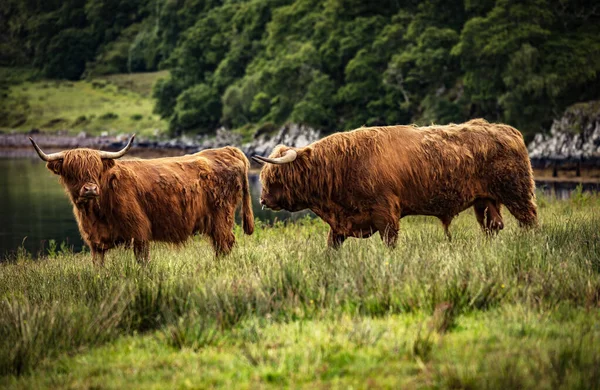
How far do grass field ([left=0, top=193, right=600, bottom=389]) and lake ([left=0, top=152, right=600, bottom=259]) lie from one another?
20.3 feet

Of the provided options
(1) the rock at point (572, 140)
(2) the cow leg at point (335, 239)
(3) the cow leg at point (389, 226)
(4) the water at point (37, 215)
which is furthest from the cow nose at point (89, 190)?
(1) the rock at point (572, 140)

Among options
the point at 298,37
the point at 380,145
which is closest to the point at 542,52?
the point at 298,37

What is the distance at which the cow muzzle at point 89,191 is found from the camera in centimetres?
776

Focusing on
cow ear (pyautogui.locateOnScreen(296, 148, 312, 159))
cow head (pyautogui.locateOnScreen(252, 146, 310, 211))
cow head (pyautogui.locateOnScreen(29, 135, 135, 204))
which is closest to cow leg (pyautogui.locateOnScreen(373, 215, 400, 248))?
cow head (pyautogui.locateOnScreen(252, 146, 310, 211))

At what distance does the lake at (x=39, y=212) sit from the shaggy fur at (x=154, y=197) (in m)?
3.44

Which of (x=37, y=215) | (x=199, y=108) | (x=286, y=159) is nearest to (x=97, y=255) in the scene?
(x=286, y=159)

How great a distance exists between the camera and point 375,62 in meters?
53.3

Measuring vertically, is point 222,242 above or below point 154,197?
below

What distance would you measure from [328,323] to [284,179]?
11.8 feet

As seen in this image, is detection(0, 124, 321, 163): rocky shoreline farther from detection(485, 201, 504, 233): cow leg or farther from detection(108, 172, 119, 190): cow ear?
detection(108, 172, 119, 190): cow ear

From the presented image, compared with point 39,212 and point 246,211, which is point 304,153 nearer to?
point 246,211

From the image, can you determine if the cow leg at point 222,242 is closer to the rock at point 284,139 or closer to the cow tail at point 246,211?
the cow tail at point 246,211

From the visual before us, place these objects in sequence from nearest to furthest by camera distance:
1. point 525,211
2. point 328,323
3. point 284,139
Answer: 1. point 328,323
2. point 525,211
3. point 284,139

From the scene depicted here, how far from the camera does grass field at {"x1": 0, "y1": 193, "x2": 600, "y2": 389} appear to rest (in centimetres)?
428
